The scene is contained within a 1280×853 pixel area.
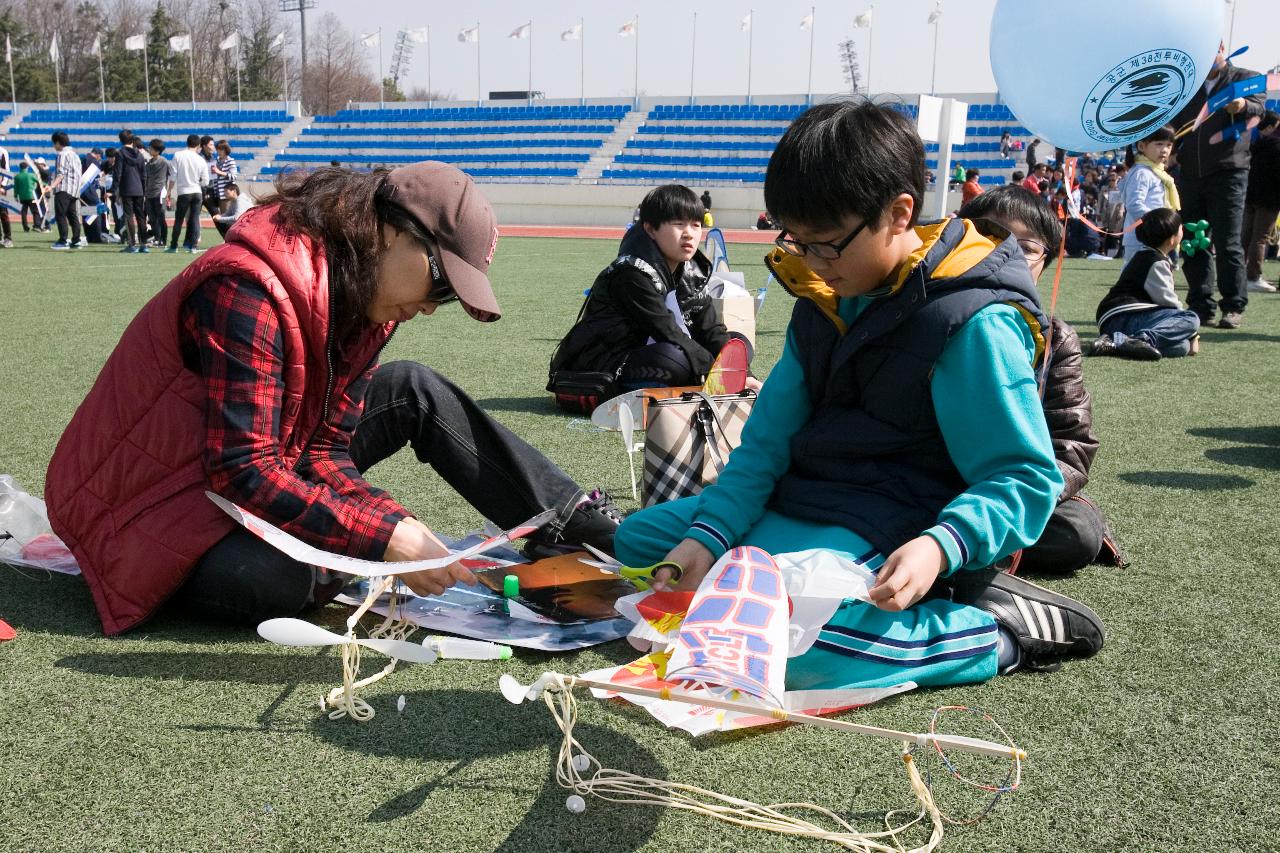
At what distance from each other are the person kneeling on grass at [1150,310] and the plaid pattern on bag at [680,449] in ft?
14.5

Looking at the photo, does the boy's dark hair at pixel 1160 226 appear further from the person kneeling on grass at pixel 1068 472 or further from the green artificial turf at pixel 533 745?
the person kneeling on grass at pixel 1068 472

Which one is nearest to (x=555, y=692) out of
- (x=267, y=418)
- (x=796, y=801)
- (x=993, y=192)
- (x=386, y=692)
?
(x=386, y=692)

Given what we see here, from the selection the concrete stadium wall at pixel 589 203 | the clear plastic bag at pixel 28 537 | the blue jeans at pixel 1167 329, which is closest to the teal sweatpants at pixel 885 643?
the clear plastic bag at pixel 28 537

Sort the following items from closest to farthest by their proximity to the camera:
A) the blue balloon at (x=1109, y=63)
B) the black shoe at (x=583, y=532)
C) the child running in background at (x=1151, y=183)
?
the black shoe at (x=583, y=532), the blue balloon at (x=1109, y=63), the child running in background at (x=1151, y=183)

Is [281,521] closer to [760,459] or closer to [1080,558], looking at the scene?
[760,459]

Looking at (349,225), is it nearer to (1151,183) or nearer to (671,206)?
(671,206)

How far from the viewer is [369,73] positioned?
6638cm

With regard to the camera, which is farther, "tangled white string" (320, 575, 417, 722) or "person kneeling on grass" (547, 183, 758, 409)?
"person kneeling on grass" (547, 183, 758, 409)

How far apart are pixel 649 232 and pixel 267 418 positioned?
270 cm

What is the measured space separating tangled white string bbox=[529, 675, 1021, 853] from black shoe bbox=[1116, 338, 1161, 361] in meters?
5.35

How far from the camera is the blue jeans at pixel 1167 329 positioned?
6.41 metres

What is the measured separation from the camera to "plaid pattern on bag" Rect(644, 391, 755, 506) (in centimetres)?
297

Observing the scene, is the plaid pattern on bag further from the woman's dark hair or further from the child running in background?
the child running in background

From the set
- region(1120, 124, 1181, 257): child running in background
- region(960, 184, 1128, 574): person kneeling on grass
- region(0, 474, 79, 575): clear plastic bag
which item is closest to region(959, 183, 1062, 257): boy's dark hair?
region(960, 184, 1128, 574): person kneeling on grass
